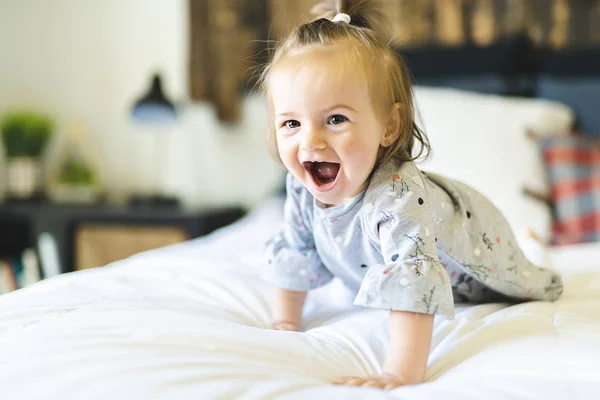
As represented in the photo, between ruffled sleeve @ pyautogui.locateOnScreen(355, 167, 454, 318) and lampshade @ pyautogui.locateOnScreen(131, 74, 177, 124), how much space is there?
176 centimetres

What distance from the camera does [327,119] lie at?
0.91 m

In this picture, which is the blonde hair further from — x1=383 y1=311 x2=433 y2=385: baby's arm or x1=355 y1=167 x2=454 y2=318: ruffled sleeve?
x1=383 y1=311 x2=433 y2=385: baby's arm

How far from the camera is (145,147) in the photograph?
303cm

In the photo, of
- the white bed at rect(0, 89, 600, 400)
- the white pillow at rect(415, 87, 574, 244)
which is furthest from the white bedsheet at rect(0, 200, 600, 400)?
the white pillow at rect(415, 87, 574, 244)

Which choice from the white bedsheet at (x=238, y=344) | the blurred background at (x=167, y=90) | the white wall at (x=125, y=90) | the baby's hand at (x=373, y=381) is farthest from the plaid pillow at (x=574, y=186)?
the white wall at (x=125, y=90)

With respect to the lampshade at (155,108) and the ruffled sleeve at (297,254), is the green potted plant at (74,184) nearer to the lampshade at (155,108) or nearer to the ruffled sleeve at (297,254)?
the lampshade at (155,108)

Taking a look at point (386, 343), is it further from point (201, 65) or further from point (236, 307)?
point (201, 65)

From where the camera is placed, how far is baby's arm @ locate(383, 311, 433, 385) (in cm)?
81

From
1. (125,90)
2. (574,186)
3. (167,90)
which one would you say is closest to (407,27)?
(574,186)

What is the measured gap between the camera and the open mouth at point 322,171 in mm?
951

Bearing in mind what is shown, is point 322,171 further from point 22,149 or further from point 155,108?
point 22,149

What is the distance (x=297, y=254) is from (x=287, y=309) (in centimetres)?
10

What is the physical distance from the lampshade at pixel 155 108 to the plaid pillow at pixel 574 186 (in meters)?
1.41

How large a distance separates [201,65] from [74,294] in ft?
6.03
